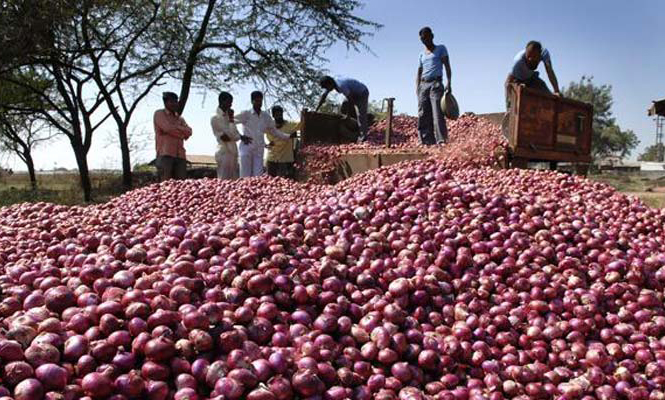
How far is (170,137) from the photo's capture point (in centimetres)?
729

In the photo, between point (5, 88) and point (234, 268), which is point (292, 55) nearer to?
point (5, 88)

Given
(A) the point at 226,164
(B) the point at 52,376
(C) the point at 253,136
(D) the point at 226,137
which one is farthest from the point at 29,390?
(C) the point at 253,136

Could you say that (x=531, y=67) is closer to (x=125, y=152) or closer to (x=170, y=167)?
(x=170, y=167)

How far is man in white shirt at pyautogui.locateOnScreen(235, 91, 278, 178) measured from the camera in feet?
26.1

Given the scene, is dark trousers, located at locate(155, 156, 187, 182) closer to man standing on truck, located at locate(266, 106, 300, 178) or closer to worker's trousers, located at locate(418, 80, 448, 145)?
man standing on truck, located at locate(266, 106, 300, 178)

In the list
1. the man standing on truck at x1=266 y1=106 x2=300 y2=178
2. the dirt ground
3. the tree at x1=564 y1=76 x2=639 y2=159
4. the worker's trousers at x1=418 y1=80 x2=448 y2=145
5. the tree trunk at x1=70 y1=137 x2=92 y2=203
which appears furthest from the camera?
the tree at x1=564 y1=76 x2=639 y2=159

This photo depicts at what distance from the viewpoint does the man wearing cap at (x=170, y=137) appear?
23.5ft

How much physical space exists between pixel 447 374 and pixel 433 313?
34 cm

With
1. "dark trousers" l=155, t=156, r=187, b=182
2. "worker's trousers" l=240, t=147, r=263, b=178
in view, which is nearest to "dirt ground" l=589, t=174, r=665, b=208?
"worker's trousers" l=240, t=147, r=263, b=178

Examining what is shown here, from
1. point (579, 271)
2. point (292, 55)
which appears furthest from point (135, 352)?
point (292, 55)

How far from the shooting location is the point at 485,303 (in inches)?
87.9

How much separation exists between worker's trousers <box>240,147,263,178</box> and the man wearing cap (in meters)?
0.90

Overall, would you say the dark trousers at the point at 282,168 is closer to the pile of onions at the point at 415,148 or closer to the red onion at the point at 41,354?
the pile of onions at the point at 415,148

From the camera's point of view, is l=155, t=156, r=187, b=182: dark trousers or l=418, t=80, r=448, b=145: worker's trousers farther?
l=155, t=156, r=187, b=182: dark trousers
